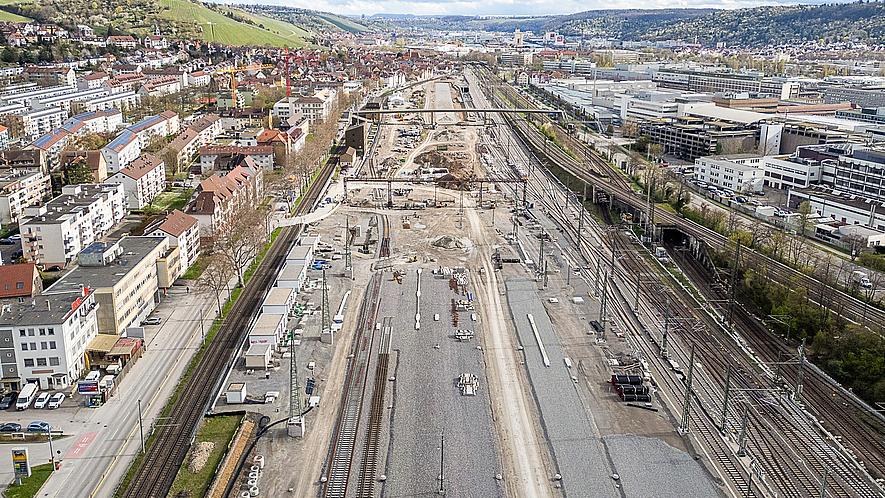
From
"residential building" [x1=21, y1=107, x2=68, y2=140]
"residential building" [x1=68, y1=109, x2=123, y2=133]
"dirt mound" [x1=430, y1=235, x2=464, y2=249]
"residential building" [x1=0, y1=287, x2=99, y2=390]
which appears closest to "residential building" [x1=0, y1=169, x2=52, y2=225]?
"residential building" [x1=21, y1=107, x2=68, y2=140]

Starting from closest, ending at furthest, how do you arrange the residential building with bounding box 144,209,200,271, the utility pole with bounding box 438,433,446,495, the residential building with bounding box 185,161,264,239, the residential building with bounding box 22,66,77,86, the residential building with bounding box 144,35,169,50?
1. the utility pole with bounding box 438,433,446,495
2. the residential building with bounding box 144,209,200,271
3. the residential building with bounding box 185,161,264,239
4. the residential building with bounding box 22,66,77,86
5. the residential building with bounding box 144,35,169,50

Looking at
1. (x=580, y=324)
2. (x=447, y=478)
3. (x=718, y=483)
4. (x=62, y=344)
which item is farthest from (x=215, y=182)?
(x=718, y=483)

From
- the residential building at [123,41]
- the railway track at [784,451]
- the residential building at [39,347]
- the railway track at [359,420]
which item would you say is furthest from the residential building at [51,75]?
the railway track at [784,451]

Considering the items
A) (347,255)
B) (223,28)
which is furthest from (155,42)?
(347,255)

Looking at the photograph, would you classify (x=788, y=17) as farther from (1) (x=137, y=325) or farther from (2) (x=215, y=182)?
(1) (x=137, y=325)

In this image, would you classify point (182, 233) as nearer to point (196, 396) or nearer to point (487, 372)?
point (196, 396)

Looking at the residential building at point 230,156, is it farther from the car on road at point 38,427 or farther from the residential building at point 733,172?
the residential building at point 733,172

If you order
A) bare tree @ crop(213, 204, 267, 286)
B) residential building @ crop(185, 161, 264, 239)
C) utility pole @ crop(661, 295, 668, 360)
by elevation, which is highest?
residential building @ crop(185, 161, 264, 239)

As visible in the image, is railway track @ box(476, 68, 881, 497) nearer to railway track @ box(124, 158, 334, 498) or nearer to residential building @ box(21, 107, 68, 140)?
railway track @ box(124, 158, 334, 498)
